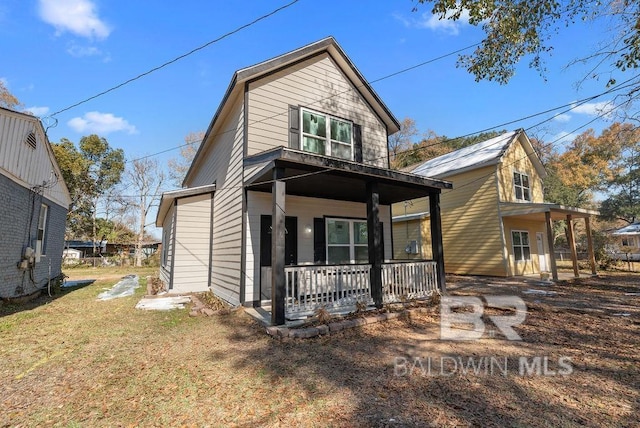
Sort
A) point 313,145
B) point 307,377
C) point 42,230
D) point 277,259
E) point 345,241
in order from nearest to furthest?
point 307,377 < point 277,259 < point 313,145 < point 345,241 < point 42,230

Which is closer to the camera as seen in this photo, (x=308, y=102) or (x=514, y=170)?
(x=308, y=102)

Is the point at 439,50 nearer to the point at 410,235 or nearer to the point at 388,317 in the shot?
the point at 388,317

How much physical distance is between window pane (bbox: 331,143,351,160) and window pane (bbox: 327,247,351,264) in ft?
9.60

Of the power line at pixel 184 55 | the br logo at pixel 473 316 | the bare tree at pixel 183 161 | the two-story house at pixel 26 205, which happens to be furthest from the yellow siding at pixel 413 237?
the bare tree at pixel 183 161

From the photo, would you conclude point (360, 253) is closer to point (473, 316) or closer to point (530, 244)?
point (473, 316)

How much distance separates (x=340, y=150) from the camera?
9.60m

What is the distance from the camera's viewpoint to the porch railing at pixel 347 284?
6316mm

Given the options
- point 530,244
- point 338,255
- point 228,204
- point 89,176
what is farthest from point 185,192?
point 89,176

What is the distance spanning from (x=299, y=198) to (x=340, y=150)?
223 cm

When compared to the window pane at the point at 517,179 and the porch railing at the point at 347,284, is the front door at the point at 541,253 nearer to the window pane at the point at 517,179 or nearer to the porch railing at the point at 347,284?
the window pane at the point at 517,179

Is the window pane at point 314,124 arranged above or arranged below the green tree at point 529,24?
below

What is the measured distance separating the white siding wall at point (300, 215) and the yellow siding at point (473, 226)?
6.79 metres

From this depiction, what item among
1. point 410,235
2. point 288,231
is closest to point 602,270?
point 410,235

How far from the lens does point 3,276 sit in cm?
784
